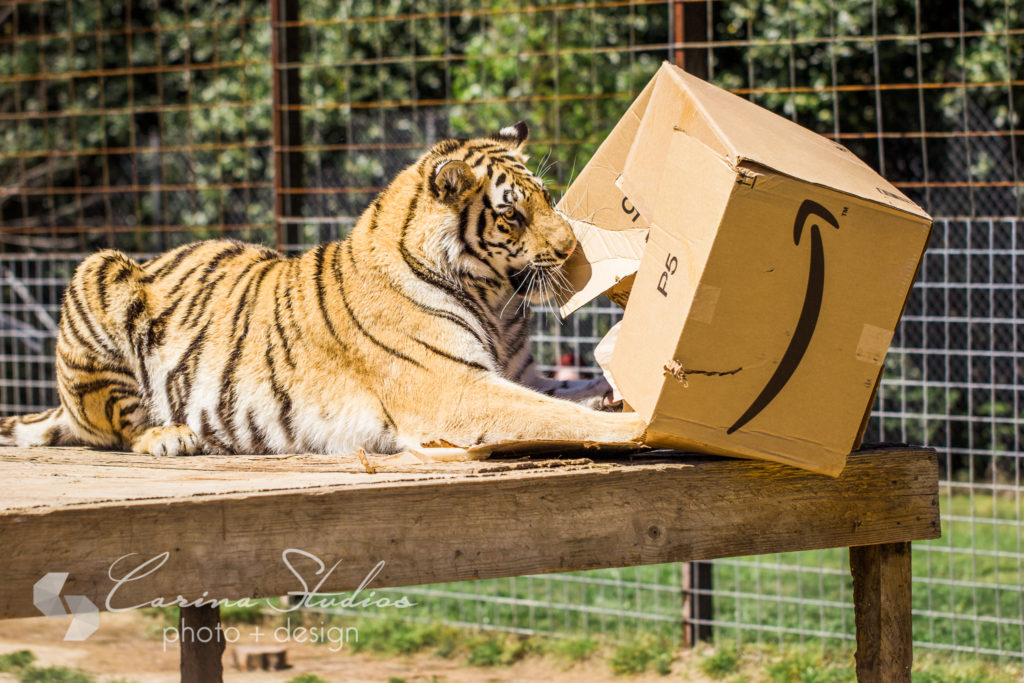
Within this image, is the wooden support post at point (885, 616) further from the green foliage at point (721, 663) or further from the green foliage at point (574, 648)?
the green foliage at point (574, 648)

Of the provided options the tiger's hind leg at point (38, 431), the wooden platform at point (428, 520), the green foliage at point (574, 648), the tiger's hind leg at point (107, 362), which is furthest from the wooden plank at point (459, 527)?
the green foliage at point (574, 648)

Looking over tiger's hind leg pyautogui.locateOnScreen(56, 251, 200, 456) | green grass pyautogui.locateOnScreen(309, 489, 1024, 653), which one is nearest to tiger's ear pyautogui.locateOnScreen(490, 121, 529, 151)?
tiger's hind leg pyautogui.locateOnScreen(56, 251, 200, 456)

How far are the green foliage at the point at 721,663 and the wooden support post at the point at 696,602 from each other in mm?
151

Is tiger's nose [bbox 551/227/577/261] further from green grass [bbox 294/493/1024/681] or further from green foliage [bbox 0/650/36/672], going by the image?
green foliage [bbox 0/650/36/672]

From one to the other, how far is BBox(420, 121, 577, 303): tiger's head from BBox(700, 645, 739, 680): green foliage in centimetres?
226

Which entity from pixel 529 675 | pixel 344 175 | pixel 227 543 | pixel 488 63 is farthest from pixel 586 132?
pixel 227 543

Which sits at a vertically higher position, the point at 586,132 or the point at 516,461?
the point at 586,132

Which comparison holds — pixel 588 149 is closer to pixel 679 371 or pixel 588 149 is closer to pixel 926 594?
pixel 926 594

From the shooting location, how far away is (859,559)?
2.49 meters

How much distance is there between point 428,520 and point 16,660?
11.0ft

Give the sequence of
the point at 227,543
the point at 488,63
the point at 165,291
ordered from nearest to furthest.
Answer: the point at 227,543
the point at 165,291
the point at 488,63

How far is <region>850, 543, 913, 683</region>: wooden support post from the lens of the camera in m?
2.37

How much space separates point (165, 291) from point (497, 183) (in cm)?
119

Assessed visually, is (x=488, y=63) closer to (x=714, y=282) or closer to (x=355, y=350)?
(x=355, y=350)
